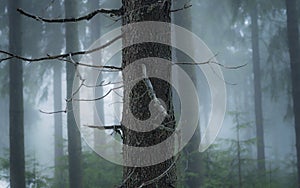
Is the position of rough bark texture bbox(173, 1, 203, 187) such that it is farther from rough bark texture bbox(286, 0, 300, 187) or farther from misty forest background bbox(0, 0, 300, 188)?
rough bark texture bbox(286, 0, 300, 187)

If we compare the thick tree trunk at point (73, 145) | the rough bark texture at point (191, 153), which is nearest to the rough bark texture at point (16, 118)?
the thick tree trunk at point (73, 145)

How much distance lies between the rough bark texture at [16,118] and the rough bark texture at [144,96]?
264 inches

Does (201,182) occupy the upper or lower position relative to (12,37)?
lower

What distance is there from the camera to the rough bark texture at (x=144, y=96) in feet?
7.43

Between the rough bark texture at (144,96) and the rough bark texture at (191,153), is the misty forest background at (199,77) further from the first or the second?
the rough bark texture at (144,96)

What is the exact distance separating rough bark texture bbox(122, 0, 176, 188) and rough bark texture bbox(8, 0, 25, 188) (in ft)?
22.0

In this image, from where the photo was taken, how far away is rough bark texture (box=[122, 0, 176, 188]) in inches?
89.1

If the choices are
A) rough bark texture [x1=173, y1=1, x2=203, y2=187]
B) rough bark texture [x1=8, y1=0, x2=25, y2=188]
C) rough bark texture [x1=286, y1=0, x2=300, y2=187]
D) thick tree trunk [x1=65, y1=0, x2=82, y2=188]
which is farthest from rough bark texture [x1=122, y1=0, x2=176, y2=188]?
rough bark texture [x1=286, y1=0, x2=300, y2=187]

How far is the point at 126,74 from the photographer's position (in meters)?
2.40

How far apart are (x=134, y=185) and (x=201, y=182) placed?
657 cm

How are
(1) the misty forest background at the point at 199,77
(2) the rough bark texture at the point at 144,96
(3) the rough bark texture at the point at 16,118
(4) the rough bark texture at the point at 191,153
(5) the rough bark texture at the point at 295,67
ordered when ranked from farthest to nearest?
1. (5) the rough bark texture at the point at 295,67
2. (1) the misty forest background at the point at 199,77
3. (4) the rough bark texture at the point at 191,153
4. (3) the rough bark texture at the point at 16,118
5. (2) the rough bark texture at the point at 144,96

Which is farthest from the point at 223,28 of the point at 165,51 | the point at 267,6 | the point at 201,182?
the point at 165,51

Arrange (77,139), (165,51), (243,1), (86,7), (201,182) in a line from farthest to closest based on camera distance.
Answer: (86,7), (243,1), (77,139), (201,182), (165,51)

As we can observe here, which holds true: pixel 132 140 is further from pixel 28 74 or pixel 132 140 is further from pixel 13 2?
pixel 28 74
